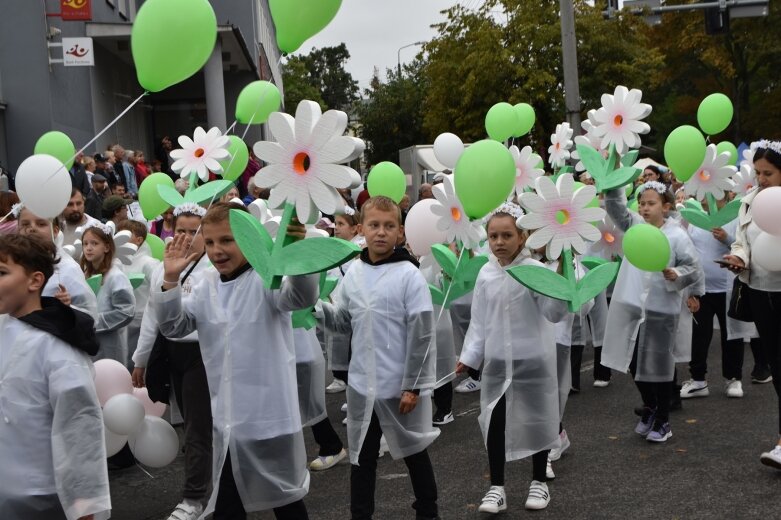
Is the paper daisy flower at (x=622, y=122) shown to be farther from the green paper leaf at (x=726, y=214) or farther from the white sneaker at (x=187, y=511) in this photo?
the white sneaker at (x=187, y=511)

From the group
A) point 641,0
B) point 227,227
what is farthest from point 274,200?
point 641,0

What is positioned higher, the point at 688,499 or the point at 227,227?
the point at 227,227

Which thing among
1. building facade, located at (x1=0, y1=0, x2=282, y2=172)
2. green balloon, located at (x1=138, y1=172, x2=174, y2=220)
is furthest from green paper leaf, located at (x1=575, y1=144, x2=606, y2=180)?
building facade, located at (x1=0, y1=0, x2=282, y2=172)

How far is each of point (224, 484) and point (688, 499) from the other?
2783mm

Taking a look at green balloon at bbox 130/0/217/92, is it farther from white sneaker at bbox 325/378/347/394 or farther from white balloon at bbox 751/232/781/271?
white sneaker at bbox 325/378/347/394

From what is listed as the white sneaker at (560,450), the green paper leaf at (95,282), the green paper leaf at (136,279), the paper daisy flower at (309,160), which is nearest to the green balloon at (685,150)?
the white sneaker at (560,450)

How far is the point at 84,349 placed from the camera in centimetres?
377

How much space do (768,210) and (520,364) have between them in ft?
5.61

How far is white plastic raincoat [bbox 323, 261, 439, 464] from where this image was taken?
521cm

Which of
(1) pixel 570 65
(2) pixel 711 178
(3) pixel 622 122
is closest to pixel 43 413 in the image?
(3) pixel 622 122

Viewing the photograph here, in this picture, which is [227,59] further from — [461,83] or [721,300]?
[721,300]

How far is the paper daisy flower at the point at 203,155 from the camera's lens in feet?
22.7

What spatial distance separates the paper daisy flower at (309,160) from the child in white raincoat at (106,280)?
2839 mm

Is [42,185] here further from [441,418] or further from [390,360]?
[441,418]
